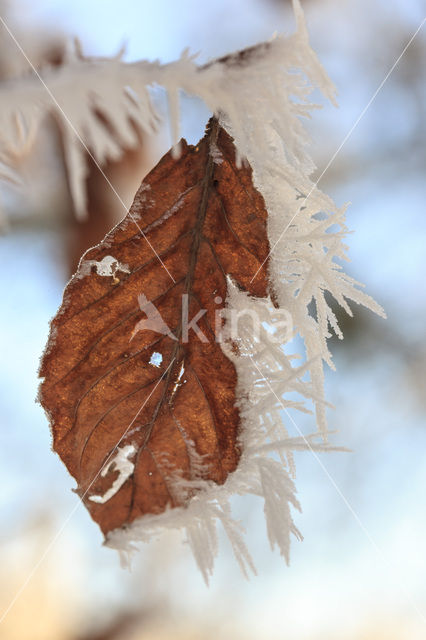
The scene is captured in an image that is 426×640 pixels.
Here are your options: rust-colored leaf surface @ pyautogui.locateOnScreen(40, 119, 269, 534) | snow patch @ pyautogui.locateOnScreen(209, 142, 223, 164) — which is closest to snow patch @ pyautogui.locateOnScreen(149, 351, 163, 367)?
rust-colored leaf surface @ pyautogui.locateOnScreen(40, 119, 269, 534)

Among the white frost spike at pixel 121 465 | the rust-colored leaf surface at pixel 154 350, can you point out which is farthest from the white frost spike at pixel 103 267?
the white frost spike at pixel 121 465

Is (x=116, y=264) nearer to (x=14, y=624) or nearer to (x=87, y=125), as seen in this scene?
(x=87, y=125)

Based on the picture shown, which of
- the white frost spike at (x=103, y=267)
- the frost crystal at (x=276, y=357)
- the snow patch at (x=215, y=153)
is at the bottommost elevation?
the frost crystal at (x=276, y=357)

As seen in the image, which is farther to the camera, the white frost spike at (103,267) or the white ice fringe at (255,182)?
the white frost spike at (103,267)

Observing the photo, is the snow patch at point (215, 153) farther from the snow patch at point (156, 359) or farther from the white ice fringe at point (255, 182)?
the snow patch at point (156, 359)

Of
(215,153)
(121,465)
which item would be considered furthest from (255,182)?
(121,465)

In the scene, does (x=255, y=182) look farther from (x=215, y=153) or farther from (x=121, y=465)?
(x=121, y=465)
